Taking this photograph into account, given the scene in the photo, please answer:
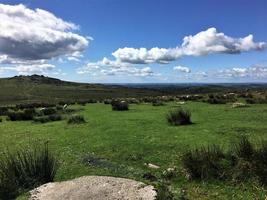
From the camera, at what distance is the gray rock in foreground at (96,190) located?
37.0 feet

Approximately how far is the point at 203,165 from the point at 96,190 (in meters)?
4.08

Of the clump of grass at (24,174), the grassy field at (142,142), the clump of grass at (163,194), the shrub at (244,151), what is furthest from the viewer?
the shrub at (244,151)

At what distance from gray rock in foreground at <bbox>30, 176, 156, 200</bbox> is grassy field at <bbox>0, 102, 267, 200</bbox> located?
4.23 ft

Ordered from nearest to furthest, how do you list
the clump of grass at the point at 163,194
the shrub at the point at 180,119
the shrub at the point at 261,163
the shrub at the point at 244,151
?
the clump of grass at the point at 163,194, the shrub at the point at 261,163, the shrub at the point at 244,151, the shrub at the point at 180,119

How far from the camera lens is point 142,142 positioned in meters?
20.3

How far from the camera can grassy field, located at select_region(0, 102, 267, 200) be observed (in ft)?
43.2

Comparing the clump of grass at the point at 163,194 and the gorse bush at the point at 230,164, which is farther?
the gorse bush at the point at 230,164

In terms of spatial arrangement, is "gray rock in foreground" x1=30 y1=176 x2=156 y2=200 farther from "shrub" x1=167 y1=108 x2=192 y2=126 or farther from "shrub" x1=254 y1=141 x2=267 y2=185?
"shrub" x1=167 y1=108 x2=192 y2=126

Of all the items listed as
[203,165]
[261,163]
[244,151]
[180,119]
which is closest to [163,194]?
[203,165]

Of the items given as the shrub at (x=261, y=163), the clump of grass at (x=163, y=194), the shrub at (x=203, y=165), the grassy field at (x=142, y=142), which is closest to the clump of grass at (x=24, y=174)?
the grassy field at (x=142, y=142)

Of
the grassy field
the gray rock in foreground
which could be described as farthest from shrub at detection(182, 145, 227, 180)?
the gray rock in foreground

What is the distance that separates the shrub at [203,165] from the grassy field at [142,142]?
1.32ft

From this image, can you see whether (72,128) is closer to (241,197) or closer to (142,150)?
(142,150)

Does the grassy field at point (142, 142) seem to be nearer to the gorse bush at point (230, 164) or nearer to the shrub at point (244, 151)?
the gorse bush at point (230, 164)
